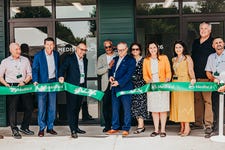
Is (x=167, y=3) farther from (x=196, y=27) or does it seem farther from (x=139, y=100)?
(x=139, y=100)

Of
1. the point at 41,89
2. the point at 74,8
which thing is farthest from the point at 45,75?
the point at 74,8

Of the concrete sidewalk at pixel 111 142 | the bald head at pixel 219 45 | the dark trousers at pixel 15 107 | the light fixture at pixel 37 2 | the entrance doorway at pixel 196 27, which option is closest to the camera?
the concrete sidewalk at pixel 111 142

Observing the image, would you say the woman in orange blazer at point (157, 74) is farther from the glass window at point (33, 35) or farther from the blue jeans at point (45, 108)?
the glass window at point (33, 35)

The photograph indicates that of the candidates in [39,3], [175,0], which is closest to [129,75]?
[175,0]

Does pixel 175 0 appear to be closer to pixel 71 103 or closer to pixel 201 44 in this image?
pixel 201 44

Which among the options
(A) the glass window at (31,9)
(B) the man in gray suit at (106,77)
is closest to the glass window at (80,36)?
(A) the glass window at (31,9)

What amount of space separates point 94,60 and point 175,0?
83.3 inches

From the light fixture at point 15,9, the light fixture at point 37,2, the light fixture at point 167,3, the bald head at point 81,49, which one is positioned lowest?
the bald head at point 81,49

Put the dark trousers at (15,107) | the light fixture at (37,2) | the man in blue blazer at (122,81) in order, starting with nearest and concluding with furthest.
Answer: the man in blue blazer at (122,81) < the dark trousers at (15,107) < the light fixture at (37,2)

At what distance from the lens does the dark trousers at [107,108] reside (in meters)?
7.21

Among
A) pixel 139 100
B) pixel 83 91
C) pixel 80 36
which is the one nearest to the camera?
pixel 83 91

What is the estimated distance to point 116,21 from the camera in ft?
25.8

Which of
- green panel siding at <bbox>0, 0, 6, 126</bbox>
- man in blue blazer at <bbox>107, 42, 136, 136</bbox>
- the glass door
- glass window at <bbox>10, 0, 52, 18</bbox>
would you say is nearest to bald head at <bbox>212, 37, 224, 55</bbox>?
man in blue blazer at <bbox>107, 42, 136, 136</bbox>

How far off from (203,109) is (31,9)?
4160 mm
